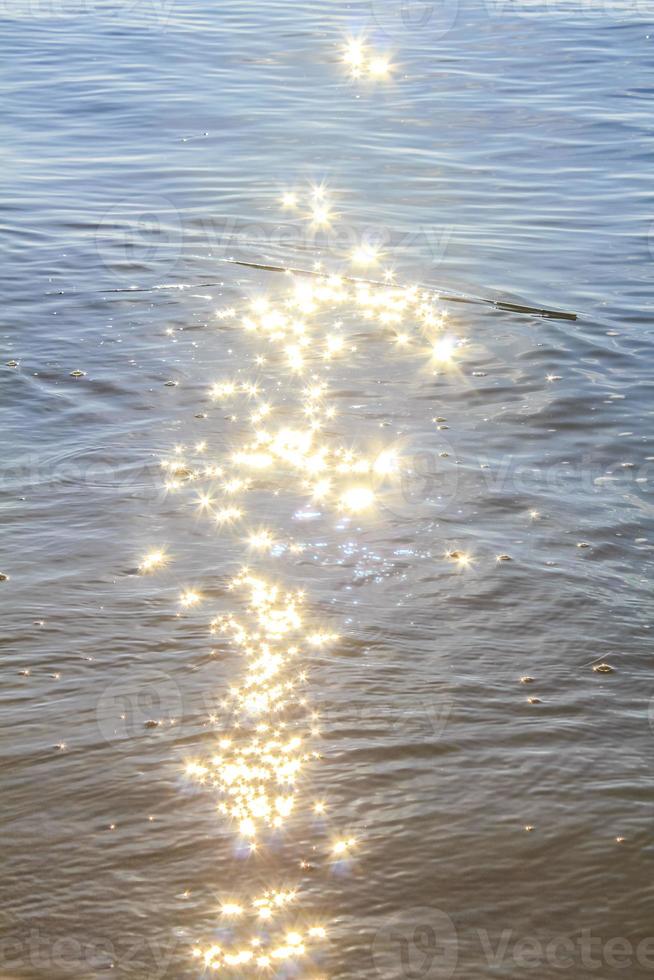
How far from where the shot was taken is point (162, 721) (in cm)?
351

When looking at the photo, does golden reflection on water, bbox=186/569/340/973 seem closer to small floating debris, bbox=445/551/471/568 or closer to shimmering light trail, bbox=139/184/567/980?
shimmering light trail, bbox=139/184/567/980

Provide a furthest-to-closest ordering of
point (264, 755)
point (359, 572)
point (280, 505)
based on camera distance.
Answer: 1. point (280, 505)
2. point (359, 572)
3. point (264, 755)

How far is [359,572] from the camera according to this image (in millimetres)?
4277

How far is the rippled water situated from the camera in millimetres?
2945

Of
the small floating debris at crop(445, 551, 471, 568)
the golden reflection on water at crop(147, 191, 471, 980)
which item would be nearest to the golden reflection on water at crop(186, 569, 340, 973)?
the golden reflection on water at crop(147, 191, 471, 980)

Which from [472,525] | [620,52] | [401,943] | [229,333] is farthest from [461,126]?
[401,943]

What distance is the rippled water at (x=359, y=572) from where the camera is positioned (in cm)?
295

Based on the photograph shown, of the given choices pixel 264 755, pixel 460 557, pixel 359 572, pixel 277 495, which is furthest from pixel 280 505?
pixel 264 755

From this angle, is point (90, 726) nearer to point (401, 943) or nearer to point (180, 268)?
point (401, 943)

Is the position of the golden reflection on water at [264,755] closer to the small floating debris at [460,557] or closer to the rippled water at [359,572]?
the rippled water at [359,572]

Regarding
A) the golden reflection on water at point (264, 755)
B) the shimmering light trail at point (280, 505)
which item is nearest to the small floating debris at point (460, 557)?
the shimmering light trail at point (280, 505)

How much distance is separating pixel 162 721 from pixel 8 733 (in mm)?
422

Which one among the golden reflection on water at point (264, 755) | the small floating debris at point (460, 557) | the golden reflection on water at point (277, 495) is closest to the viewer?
the golden reflection on water at point (264, 755)

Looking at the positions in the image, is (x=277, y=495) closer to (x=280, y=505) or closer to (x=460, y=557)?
(x=280, y=505)
